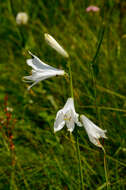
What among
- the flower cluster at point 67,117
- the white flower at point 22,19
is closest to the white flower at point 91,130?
the flower cluster at point 67,117

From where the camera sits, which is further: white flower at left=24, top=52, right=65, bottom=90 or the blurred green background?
the blurred green background

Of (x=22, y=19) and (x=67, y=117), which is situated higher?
(x=22, y=19)

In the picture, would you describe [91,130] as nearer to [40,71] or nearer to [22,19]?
[40,71]

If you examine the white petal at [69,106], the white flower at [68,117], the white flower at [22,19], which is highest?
the white flower at [22,19]

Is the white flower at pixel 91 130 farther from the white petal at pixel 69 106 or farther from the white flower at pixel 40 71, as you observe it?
the white flower at pixel 40 71

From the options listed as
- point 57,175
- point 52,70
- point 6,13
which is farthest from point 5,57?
point 52,70

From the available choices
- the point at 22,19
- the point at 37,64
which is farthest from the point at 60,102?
the point at 22,19

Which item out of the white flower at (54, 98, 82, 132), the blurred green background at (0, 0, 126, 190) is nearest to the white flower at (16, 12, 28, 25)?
the blurred green background at (0, 0, 126, 190)

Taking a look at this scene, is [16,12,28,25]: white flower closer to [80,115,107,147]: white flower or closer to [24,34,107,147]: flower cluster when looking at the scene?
[24,34,107,147]: flower cluster

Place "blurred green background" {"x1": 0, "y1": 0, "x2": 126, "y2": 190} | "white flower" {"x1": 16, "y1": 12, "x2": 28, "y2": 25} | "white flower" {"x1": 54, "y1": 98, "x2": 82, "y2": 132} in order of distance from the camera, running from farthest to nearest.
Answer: "white flower" {"x1": 16, "y1": 12, "x2": 28, "y2": 25} < "blurred green background" {"x1": 0, "y1": 0, "x2": 126, "y2": 190} < "white flower" {"x1": 54, "y1": 98, "x2": 82, "y2": 132}
